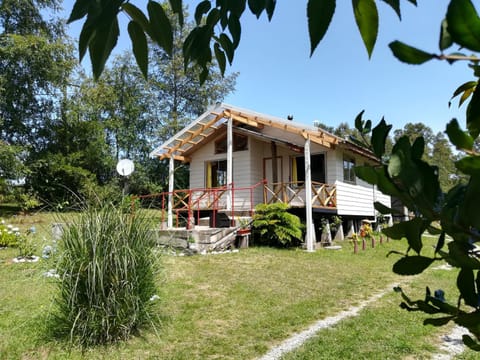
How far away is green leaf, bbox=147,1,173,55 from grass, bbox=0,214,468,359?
329 centimetres

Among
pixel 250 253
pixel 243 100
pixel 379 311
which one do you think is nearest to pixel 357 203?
pixel 250 253

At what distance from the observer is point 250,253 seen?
30.7 ft

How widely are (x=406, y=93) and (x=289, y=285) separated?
5686mm

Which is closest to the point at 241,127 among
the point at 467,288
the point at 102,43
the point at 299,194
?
the point at 299,194

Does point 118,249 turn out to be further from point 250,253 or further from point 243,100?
point 250,253

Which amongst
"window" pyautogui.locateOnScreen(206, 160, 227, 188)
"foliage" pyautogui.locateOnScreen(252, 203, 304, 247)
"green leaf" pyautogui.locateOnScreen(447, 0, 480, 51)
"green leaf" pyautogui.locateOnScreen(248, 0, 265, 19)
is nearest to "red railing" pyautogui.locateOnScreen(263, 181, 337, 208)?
"foliage" pyautogui.locateOnScreen(252, 203, 304, 247)

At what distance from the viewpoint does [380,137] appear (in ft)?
1.79

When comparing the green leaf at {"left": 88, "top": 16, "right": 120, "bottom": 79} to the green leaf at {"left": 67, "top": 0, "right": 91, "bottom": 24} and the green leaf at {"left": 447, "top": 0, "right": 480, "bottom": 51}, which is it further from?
the green leaf at {"left": 447, "top": 0, "right": 480, "bottom": 51}

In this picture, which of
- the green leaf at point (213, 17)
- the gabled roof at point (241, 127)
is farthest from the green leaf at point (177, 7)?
the gabled roof at point (241, 127)

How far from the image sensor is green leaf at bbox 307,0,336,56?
1.67 ft

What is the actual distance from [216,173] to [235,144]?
5.51 ft

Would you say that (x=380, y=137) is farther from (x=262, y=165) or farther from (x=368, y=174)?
(x=262, y=165)

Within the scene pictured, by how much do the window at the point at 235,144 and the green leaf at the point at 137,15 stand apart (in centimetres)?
1283

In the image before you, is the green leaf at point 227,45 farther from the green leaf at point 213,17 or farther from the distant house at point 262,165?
the distant house at point 262,165
